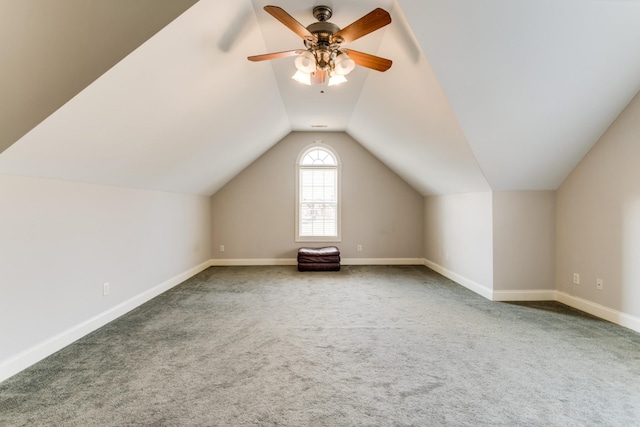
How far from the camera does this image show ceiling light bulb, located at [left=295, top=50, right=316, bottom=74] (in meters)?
2.81

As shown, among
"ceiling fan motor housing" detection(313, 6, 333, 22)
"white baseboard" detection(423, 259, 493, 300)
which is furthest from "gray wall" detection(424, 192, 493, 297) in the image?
"ceiling fan motor housing" detection(313, 6, 333, 22)

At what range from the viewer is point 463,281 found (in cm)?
504

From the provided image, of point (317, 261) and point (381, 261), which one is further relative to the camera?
point (381, 261)

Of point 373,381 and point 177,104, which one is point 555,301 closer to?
point 373,381

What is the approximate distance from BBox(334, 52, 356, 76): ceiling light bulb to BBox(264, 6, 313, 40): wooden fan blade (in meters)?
0.32

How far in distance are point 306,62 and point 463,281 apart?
398 cm

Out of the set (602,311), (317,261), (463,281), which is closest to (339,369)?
(602,311)

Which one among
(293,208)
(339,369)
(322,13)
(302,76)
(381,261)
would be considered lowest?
(339,369)

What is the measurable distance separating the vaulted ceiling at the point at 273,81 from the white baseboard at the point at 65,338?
1.34m

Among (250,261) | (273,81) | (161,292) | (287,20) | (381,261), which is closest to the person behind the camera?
(287,20)

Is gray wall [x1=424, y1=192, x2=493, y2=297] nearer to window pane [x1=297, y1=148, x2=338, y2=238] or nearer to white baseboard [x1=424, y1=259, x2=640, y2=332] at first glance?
white baseboard [x1=424, y1=259, x2=640, y2=332]

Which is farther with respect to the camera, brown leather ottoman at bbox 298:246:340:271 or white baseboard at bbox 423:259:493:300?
brown leather ottoman at bbox 298:246:340:271

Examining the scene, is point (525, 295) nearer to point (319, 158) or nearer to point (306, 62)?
point (306, 62)

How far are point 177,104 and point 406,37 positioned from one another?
2179mm
